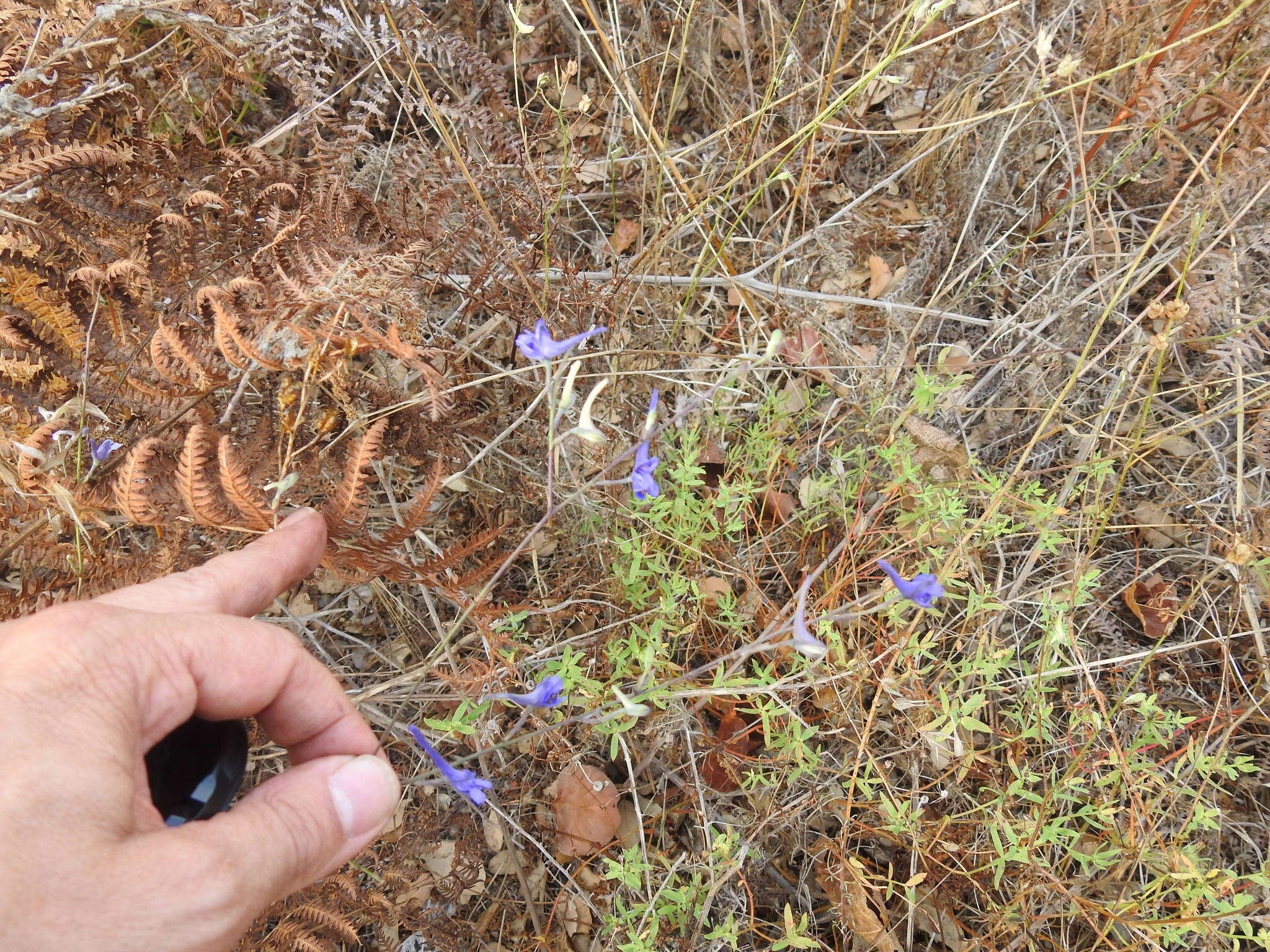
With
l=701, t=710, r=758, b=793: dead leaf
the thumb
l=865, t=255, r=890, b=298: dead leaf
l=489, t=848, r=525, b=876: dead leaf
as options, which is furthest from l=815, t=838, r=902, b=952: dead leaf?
l=865, t=255, r=890, b=298: dead leaf

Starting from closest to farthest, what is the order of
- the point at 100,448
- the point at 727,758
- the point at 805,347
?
the point at 100,448 < the point at 727,758 < the point at 805,347

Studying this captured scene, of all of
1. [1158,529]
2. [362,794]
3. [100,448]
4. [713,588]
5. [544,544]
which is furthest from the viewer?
[1158,529]

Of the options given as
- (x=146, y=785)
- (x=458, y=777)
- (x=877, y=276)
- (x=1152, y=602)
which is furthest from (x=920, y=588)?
(x=877, y=276)

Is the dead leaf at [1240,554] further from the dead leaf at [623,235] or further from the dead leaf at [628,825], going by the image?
the dead leaf at [623,235]

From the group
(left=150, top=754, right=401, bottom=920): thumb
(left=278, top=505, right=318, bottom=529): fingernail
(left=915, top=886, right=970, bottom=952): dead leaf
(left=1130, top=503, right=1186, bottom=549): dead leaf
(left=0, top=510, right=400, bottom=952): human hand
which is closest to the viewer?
(left=0, top=510, right=400, bottom=952): human hand

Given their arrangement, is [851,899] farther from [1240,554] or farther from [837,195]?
[837,195]

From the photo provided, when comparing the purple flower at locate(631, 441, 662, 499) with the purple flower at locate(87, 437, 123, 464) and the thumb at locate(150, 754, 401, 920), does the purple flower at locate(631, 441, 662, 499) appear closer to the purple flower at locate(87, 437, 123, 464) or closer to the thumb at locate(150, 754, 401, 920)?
the thumb at locate(150, 754, 401, 920)
